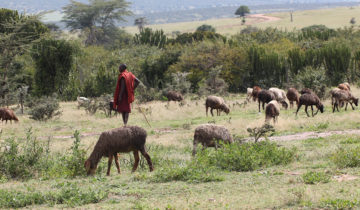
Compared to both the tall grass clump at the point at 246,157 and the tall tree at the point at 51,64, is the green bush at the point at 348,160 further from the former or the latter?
the tall tree at the point at 51,64

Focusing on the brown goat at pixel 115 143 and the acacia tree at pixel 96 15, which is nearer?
the brown goat at pixel 115 143

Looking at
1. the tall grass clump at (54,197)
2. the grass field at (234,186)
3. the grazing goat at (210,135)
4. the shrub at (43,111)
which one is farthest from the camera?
the shrub at (43,111)

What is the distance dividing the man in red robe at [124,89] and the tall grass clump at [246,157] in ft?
10.6

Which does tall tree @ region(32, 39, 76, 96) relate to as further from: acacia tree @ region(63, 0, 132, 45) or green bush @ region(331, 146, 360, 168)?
acacia tree @ region(63, 0, 132, 45)

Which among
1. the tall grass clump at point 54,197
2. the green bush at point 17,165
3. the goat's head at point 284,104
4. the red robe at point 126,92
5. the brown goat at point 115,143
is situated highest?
the red robe at point 126,92

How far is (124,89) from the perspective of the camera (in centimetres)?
1280

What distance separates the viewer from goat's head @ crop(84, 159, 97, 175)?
9.80 m

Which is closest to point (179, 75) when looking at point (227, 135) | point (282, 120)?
point (282, 120)

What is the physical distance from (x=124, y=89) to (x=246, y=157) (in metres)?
4.26

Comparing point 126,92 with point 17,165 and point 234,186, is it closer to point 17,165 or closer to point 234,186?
point 17,165

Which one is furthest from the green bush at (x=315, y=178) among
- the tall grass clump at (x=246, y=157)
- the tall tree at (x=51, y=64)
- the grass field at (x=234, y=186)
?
the tall tree at (x=51, y=64)

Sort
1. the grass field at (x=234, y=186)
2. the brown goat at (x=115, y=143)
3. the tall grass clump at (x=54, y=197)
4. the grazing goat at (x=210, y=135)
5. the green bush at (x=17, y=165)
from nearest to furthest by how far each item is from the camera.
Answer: the grass field at (x=234, y=186), the tall grass clump at (x=54, y=197), the brown goat at (x=115, y=143), the green bush at (x=17, y=165), the grazing goat at (x=210, y=135)

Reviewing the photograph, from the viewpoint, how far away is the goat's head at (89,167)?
9.80m

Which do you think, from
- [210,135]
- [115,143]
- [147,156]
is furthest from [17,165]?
[210,135]
